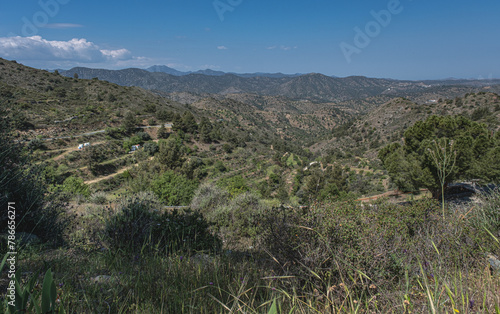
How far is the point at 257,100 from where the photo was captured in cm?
18438

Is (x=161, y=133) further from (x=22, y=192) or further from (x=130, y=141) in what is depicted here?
(x=22, y=192)

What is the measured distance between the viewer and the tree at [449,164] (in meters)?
10.3

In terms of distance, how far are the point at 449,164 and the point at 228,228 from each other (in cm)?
911

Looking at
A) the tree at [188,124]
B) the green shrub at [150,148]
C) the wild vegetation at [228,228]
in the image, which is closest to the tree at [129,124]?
the wild vegetation at [228,228]

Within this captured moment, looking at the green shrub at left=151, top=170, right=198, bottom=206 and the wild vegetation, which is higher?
the wild vegetation

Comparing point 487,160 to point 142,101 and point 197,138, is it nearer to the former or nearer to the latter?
point 197,138

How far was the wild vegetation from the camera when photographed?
162 cm

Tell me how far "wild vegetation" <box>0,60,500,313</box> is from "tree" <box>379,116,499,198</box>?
0.07 meters

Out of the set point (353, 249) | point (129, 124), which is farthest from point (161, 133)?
point (353, 249)

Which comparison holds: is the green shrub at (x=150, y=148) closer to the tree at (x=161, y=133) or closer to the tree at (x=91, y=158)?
the tree at (x=161, y=133)

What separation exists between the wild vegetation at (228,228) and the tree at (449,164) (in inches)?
2.6

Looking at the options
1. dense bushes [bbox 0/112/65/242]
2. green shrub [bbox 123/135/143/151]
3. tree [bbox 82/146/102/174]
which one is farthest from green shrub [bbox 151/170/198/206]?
green shrub [bbox 123/135/143/151]

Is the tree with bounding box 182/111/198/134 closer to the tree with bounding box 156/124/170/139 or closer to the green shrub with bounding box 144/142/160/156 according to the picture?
the tree with bounding box 156/124/170/139

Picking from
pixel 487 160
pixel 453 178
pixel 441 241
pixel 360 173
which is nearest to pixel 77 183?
pixel 441 241
